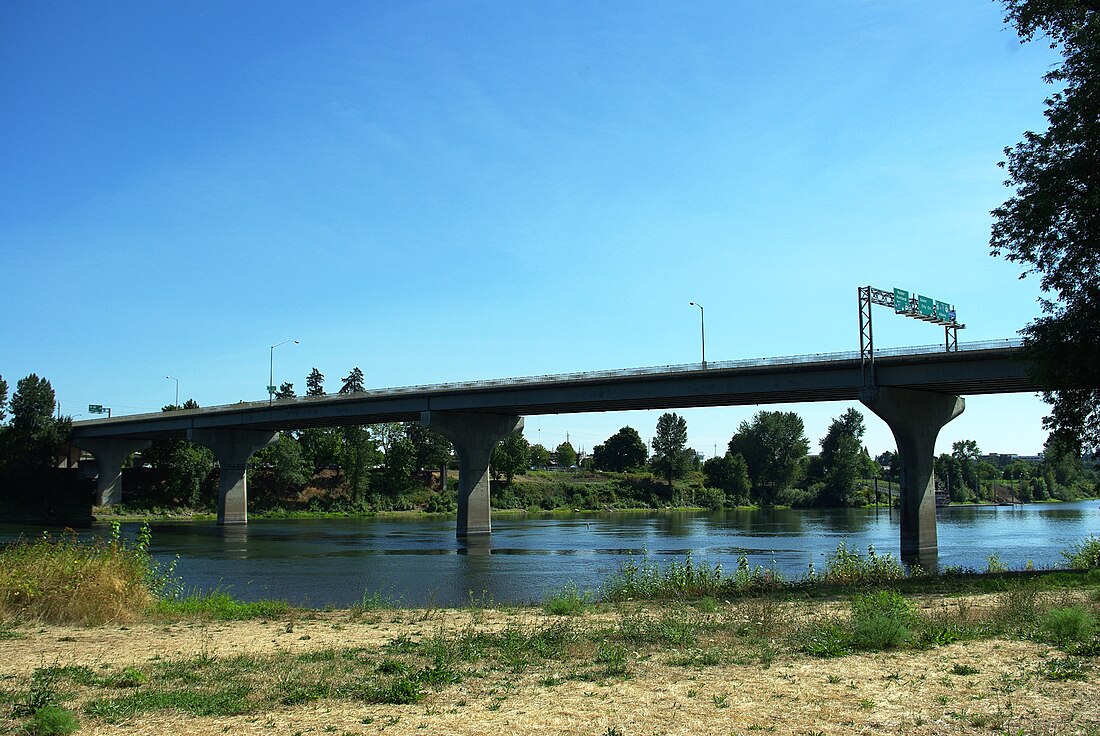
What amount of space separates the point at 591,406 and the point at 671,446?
9616cm

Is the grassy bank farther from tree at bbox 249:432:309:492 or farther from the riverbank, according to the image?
tree at bbox 249:432:309:492

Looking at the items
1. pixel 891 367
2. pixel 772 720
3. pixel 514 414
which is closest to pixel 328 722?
pixel 772 720

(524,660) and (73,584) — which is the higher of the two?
(73,584)

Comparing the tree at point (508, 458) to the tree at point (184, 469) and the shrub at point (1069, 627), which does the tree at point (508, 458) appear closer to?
the tree at point (184, 469)

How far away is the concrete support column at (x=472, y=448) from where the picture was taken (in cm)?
7306

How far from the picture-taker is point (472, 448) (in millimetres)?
75750

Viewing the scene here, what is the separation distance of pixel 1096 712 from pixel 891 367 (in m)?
46.8

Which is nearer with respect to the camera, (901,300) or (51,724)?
(51,724)

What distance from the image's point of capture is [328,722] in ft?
29.6

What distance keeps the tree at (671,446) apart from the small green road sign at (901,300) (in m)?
104

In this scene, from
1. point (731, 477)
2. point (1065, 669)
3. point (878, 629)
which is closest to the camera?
point (1065, 669)

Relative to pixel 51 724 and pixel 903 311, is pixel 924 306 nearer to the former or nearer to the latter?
pixel 903 311

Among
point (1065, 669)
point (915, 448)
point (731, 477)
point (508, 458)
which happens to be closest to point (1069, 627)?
point (1065, 669)

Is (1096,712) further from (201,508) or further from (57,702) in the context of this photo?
(201,508)
